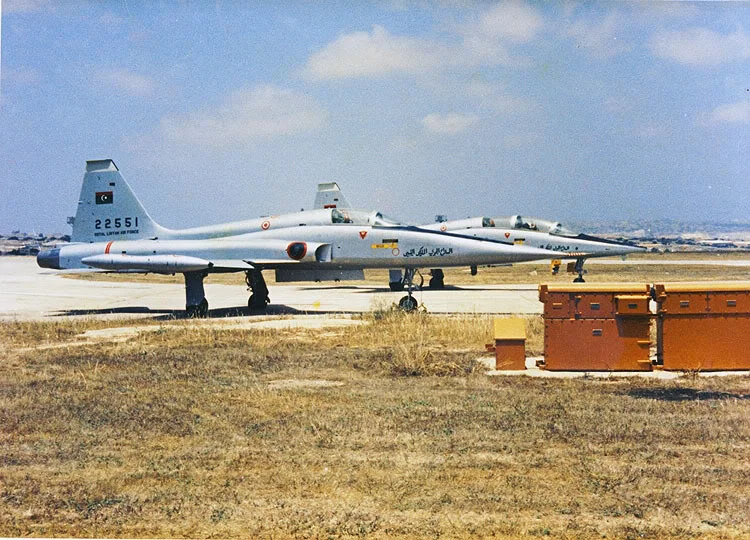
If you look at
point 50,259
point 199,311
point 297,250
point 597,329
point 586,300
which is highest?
point 297,250

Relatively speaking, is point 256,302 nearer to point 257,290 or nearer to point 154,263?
point 257,290

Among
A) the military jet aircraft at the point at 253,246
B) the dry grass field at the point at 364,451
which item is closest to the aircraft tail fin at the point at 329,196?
the military jet aircraft at the point at 253,246

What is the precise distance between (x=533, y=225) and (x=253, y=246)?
47.3 ft

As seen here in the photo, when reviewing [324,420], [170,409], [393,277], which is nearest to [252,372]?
[170,409]

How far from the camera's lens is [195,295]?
65.1ft

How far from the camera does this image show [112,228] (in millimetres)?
21297

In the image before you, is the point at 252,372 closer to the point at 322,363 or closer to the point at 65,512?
the point at 322,363

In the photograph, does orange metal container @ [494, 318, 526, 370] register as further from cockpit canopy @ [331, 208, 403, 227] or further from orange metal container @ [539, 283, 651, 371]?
cockpit canopy @ [331, 208, 403, 227]

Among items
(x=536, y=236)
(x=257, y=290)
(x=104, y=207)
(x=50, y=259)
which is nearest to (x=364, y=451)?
(x=257, y=290)

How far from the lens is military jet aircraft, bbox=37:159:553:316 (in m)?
19.4

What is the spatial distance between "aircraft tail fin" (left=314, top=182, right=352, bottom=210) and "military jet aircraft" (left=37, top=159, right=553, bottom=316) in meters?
8.74

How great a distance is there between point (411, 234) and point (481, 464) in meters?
13.3

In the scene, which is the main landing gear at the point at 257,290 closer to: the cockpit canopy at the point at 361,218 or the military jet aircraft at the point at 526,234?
the cockpit canopy at the point at 361,218

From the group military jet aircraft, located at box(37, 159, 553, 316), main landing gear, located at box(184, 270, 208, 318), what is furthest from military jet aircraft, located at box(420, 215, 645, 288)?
main landing gear, located at box(184, 270, 208, 318)
